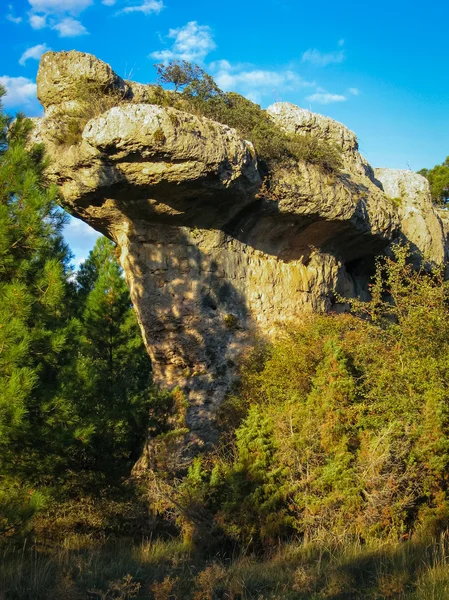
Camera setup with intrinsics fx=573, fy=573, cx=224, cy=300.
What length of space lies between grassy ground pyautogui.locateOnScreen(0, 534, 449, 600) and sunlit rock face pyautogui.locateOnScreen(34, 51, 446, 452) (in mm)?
4616

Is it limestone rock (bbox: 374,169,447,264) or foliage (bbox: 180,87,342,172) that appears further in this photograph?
limestone rock (bbox: 374,169,447,264)

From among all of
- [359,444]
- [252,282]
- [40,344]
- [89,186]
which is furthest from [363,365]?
[89,186]

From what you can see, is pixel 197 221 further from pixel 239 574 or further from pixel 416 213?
pixel 416 213

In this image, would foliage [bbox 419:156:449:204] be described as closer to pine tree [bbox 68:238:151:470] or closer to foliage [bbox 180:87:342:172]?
foliage [bbox 180:87:342:172]

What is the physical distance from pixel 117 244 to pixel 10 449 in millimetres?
5761

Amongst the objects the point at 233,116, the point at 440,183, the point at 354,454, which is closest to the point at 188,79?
the point at 233,116

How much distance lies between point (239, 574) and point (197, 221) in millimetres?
7161

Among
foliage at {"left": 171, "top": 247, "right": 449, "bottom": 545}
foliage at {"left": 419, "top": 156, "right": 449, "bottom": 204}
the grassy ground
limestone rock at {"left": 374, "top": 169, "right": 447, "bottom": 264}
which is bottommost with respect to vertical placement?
the grassy ground

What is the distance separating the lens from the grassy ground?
5.12 metres

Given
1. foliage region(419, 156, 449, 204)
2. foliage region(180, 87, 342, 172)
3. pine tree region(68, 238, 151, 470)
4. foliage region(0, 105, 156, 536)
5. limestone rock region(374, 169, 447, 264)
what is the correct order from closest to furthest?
foliage region(0, 105, 156, 536), pine tree region(68, 238, 151, 470), foliage region(180, 87, 342, 172), limestone rock region(374, 169, 447, 264), foliage region(419, 156, 449, 204)

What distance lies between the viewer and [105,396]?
377 inches

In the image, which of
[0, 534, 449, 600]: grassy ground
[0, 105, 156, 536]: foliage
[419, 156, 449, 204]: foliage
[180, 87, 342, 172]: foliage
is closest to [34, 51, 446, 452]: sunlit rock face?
[180, 87, 342, 172]: foliage

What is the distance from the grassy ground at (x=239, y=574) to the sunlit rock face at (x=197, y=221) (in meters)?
4.62

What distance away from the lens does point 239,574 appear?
578 centimetres
